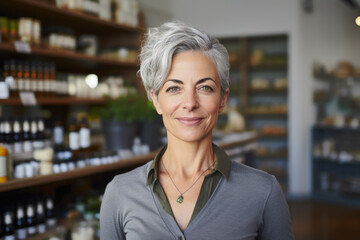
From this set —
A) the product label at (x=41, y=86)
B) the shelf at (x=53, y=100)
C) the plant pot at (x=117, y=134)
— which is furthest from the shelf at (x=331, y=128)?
the product label at (x=41, y=86)

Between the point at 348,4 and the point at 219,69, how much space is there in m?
7.98

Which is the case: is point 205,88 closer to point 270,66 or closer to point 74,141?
point 74,141

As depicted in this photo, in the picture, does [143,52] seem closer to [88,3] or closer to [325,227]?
[88,3]

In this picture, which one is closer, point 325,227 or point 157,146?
point 157,146

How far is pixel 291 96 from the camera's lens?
7246 mm

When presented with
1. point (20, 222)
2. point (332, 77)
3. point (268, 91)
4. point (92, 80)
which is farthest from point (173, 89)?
point (332, 77)

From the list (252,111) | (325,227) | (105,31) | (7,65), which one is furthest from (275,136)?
(7,65)

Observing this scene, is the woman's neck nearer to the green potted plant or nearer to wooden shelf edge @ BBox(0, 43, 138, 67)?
the green potted plant

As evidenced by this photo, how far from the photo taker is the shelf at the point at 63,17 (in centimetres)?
370

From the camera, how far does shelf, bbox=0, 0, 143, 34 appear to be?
370 cm

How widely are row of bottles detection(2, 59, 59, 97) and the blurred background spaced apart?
0.01 meters

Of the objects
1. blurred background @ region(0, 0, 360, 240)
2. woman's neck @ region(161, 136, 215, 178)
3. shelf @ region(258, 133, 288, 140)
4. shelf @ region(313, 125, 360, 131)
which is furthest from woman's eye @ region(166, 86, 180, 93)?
shelf @ region(258, 133, 288, 140)

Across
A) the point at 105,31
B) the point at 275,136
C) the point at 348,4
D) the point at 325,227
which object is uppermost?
the point at 348,4

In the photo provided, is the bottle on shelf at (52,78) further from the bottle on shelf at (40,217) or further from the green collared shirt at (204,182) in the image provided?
the green collared shirt at (204,182)
